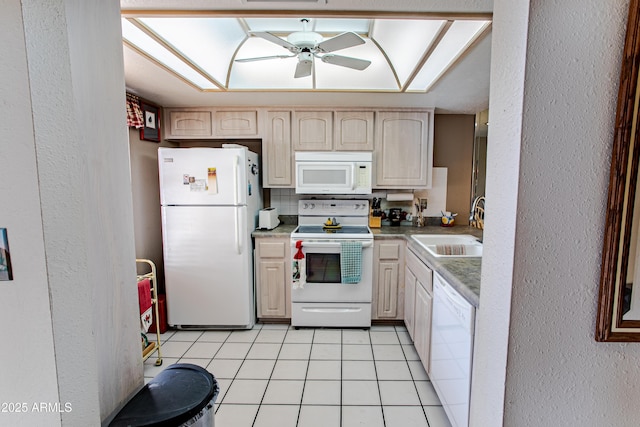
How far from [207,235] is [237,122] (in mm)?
1204

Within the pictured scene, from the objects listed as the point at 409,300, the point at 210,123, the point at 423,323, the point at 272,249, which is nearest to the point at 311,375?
the point at 423,323

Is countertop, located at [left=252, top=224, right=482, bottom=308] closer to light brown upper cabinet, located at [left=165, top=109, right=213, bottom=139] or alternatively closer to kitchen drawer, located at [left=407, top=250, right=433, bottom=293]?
kitchen drawer, located at [left=407, top=250, right=433, bottom=293]

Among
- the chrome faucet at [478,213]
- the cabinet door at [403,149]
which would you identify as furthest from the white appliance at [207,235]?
the chrome faucet at [478,213]

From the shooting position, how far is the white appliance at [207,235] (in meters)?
2.56

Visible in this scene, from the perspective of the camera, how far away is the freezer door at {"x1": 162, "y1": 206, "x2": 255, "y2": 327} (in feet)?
8.52

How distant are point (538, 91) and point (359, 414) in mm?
1863

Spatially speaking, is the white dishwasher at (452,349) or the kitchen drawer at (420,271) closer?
the white dishwasher at (452,349)

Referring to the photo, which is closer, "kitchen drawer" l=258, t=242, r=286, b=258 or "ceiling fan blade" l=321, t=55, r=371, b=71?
"ceiling fan blade" l=321, t=55, r=371, b=71

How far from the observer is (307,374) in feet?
6.88

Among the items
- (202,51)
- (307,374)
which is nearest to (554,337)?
(307,374)

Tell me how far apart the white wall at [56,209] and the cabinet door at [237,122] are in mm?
2093

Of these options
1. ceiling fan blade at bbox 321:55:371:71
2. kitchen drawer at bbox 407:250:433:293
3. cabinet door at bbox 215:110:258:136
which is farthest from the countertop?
ceiling fan blade at bbox 321:55:371:71

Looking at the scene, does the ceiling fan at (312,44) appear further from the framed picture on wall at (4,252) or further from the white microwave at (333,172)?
the framed picture on wall at (4,252)

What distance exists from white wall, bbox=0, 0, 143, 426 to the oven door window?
1898mm
